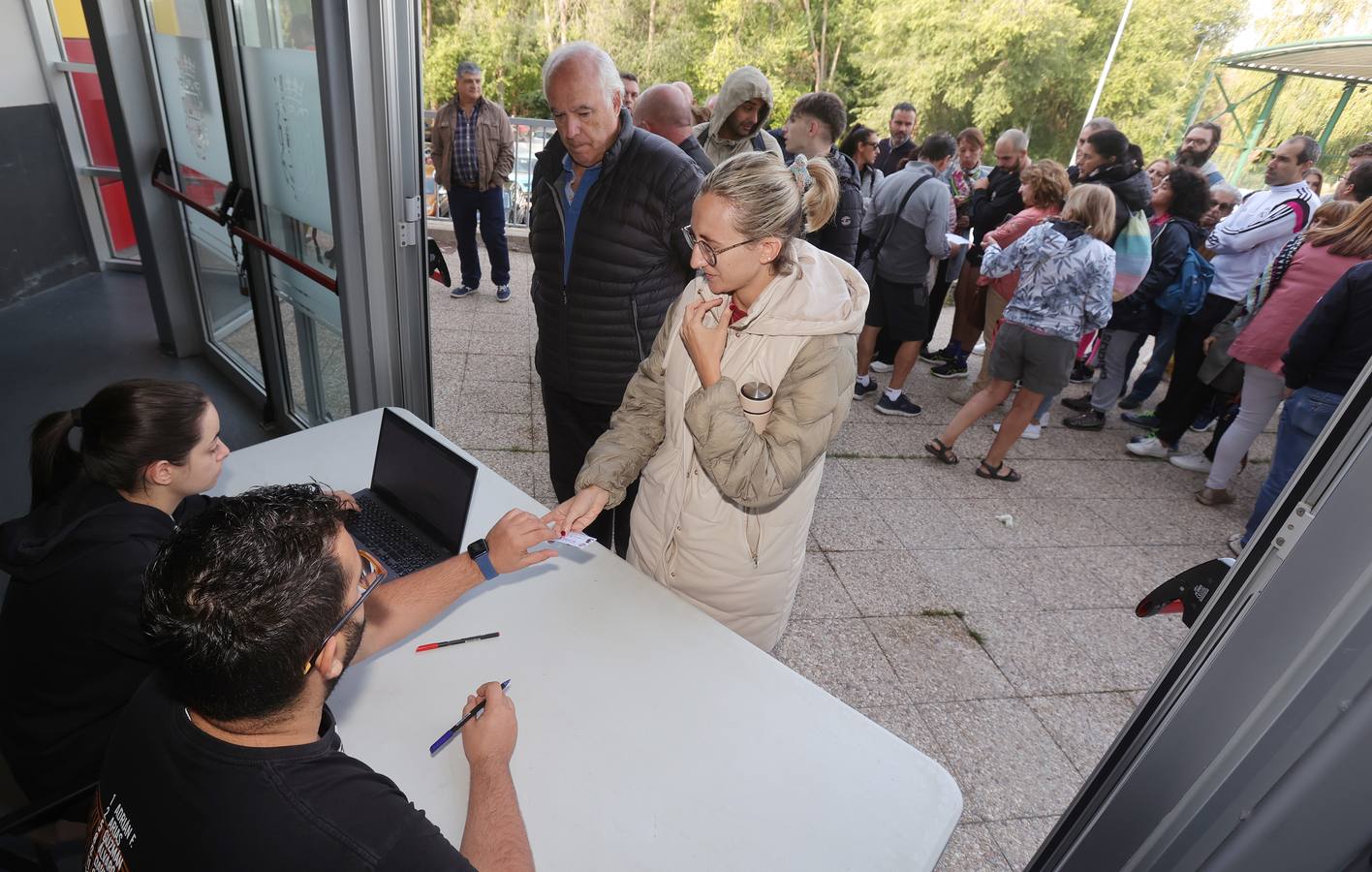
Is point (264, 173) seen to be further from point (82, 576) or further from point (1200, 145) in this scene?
point (1200, 145)

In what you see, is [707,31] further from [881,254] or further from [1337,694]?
[1337,694]

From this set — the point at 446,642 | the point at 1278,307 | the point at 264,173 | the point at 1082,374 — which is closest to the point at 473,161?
the point at 264,173

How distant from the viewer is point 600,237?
225 cm

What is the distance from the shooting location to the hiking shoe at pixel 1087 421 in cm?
492

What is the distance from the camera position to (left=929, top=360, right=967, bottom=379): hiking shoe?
5.48 m

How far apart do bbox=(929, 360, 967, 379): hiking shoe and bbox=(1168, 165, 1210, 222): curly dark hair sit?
163cm

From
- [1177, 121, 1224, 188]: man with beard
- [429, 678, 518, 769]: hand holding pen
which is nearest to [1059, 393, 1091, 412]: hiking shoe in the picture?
[1177, 121, 1224, 188]: man with beard

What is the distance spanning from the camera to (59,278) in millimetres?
5402

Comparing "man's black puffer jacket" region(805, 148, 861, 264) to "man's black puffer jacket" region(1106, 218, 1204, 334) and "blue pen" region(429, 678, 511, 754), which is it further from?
"blue pen" region(429, 678, 511, 754)

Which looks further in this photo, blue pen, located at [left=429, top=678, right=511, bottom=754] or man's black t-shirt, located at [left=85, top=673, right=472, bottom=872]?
blue pen, located at [left=429, top=678, right=511, bottom=754]

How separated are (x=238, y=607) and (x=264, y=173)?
3.01m

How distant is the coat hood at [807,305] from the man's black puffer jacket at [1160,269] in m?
3.62

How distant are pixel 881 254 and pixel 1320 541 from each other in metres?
3.77

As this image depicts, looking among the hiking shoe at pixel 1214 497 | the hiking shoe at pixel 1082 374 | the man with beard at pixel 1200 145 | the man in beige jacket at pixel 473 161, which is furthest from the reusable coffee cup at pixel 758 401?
the hiking shoe at pixel 1082 374
